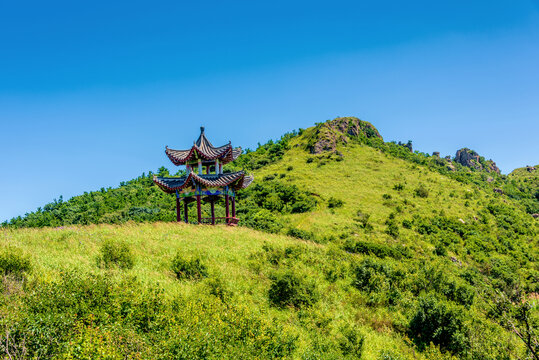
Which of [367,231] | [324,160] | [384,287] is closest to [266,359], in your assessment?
[384,287]

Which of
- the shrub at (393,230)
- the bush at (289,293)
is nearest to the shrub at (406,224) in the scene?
the shrub at (393,230)

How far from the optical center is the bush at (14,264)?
11195 mm

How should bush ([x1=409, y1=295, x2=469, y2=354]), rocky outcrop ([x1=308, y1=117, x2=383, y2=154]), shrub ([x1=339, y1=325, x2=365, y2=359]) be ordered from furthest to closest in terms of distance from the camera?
rocky outcrop ([x1=308, y1=117, x2=383, y2=154]), bush ([x1=409, y1=295, x2=469, y2=354]), shrub ([x1=339, y1=325, x2=365, y2=359])

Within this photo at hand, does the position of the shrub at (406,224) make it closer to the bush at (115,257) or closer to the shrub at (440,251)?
the shrub at (440,251)

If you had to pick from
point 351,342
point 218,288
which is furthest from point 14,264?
point 351,342

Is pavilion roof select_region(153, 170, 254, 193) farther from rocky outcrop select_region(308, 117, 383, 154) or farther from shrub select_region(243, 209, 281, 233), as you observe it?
rocky outcrop select_region(308, 117, 383, 154)

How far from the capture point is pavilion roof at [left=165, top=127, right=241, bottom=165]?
26531 millimetres

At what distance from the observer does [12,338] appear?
714cm

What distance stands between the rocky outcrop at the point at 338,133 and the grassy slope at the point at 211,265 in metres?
56.8

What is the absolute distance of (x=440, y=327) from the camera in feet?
47.0

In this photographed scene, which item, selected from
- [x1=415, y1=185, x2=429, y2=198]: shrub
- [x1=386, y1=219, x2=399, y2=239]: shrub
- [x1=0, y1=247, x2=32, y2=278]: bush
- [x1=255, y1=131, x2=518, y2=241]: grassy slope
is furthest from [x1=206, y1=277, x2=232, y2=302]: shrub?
[x1=415, y1=185, x2=429, y2=198]: shrub

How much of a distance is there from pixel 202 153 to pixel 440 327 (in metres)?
19.6

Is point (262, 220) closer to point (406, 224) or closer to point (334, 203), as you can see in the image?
point (334, 203)

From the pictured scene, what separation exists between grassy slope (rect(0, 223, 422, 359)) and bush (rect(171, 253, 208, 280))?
36cm
